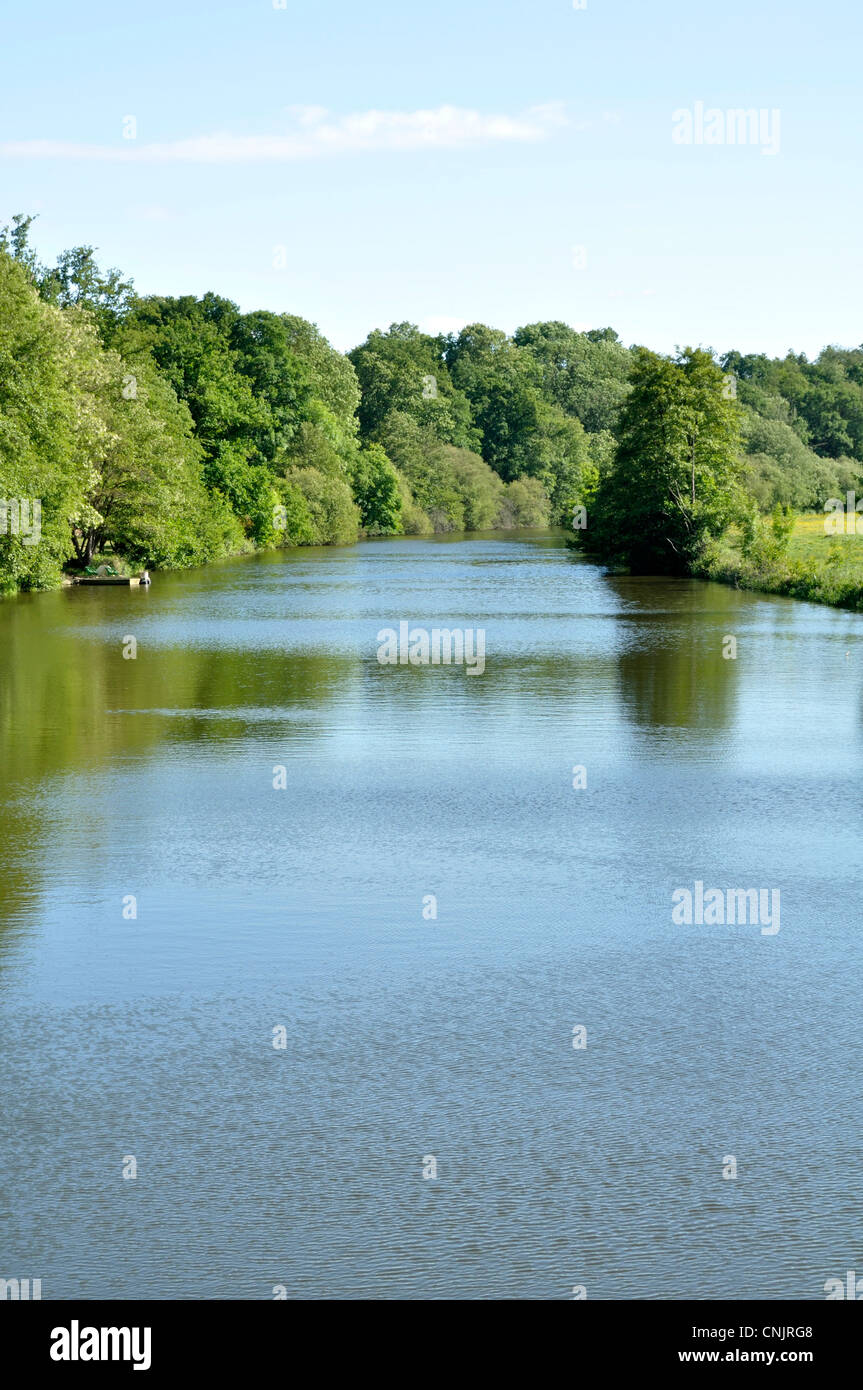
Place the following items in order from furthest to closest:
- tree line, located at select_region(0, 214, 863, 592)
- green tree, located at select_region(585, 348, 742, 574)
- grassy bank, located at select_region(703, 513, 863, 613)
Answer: green tree, located at select_region(585, 348, 742, 574)
tree line, located at select_region(0, 214, 863, 592)
grassy bank, located at select_region(703, 513, 863, 613)

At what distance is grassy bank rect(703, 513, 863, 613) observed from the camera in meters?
42.0

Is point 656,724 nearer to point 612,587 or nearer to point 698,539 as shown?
point 612,587

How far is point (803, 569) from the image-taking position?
46188 mm

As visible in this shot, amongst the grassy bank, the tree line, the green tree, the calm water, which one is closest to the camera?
the calm water

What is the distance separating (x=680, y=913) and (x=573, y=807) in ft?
11.5

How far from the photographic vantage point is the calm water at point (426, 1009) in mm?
5395

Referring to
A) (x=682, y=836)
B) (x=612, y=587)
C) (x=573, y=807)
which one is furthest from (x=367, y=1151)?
(x=612, y=587)

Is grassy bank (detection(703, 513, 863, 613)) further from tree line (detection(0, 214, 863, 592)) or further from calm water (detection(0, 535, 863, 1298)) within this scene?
calm water (detection(0, 535, 863, 1298))

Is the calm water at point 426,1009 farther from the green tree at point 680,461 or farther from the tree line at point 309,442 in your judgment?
the green tree at point 680,461

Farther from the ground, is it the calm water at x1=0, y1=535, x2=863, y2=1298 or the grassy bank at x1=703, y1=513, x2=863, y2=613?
the grassy bank at x1=703, y1=513, x2=863, y2=613

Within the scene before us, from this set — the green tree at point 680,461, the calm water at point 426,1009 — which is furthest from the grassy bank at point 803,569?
the calm water at point 426,1009

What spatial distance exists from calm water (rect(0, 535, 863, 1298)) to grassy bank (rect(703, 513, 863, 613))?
958 inches

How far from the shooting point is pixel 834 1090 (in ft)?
22.1

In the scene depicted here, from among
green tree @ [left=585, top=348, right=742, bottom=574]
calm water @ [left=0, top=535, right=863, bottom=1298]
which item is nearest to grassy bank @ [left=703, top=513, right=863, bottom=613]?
green tree @ [left=585, top=348, right=742, bottom=574]
